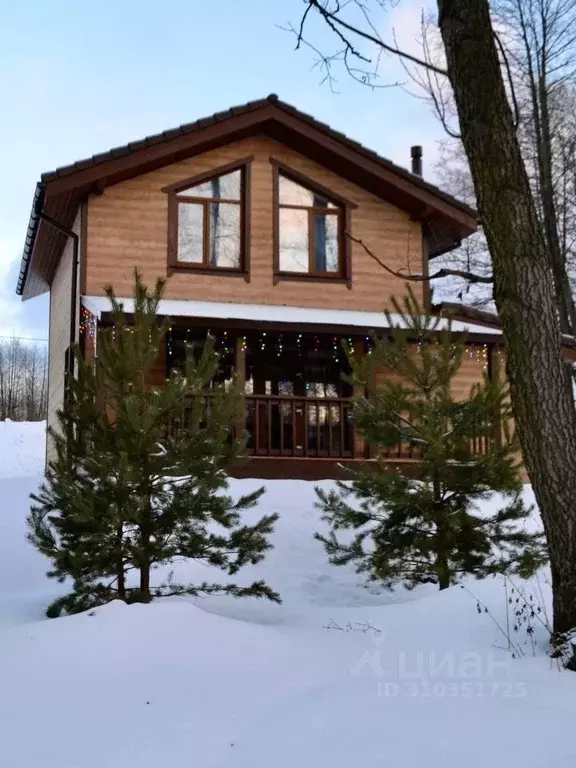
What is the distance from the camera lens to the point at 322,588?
8.21m

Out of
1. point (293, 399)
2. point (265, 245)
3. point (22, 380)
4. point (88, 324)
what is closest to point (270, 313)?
point (265, 245)

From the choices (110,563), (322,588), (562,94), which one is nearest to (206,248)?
(322,588)

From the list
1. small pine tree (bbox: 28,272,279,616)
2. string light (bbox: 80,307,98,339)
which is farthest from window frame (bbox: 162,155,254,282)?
small pine tree (bbox: 28,272,279,616)

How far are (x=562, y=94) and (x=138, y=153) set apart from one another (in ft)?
41.5

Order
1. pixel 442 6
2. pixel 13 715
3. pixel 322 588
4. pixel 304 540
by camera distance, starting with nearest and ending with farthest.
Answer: pixel 13 715
pixel 442 6
pixel 322 588
pixel 304 540

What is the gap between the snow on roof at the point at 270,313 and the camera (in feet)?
38.0

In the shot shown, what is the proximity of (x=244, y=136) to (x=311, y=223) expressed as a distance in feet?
6.00

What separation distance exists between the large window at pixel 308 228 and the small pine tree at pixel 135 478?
6.85m

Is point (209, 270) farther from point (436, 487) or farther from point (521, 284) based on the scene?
point (521, 284)

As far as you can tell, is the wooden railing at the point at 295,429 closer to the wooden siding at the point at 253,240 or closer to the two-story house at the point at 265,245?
the two-story house at the point at 265,245

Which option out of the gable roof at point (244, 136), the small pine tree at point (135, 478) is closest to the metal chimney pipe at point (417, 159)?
the gable roof at point (244, 136)

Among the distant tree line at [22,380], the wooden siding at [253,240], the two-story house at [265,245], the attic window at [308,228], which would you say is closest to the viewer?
the two-story house at [265,245]

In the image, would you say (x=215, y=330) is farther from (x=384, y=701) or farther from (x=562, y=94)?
(x=562, y=94)

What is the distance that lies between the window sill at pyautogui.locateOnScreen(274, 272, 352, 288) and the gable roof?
1.74 metres
